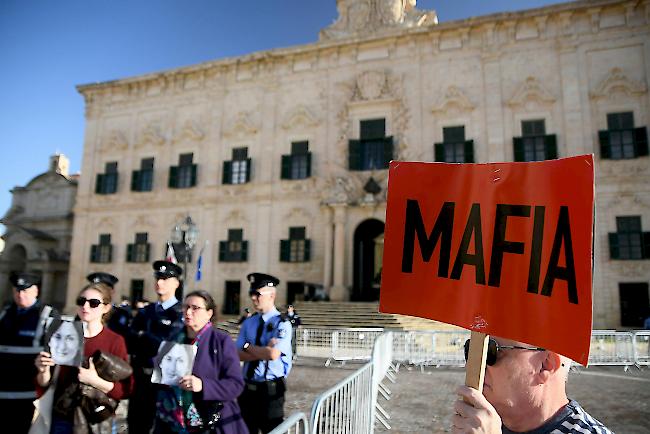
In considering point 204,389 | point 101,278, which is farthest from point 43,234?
point 204,389

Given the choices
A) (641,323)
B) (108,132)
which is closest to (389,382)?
(641,323)

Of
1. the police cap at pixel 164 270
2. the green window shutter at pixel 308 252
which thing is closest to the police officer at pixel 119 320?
the police cap at pixel 164 270

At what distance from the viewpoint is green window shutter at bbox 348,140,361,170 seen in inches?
842

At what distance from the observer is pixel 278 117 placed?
922 inches

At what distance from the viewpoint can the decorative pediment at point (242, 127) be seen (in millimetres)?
23734

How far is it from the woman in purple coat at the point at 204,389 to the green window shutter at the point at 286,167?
62.7 ft

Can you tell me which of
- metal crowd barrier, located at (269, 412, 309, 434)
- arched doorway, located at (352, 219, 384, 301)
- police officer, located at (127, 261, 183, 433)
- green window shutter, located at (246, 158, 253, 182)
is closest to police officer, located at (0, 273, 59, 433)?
police officer, located at (127, 261, 183, 433)

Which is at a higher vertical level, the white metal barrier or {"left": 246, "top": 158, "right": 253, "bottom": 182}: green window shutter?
{"left": 246, "top": 158, "right": 253, "bottom": 182}: green window shutter

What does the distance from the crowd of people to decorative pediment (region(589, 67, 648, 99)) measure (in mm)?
19583

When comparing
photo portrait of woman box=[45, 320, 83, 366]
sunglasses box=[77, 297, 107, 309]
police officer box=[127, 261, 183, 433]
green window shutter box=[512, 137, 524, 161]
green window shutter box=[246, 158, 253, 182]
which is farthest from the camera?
green window shutter box=[246, 158, 253, 182]

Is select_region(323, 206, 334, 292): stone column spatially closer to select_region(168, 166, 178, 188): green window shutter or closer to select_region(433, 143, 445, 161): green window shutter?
select_region(433, 143, 445, 161): green window shutter

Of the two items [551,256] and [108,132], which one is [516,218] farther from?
[108,132]

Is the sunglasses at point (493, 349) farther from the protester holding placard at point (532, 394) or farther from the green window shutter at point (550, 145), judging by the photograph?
A: the green window shutter at point (550, 145)

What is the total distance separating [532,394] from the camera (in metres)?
1.61
